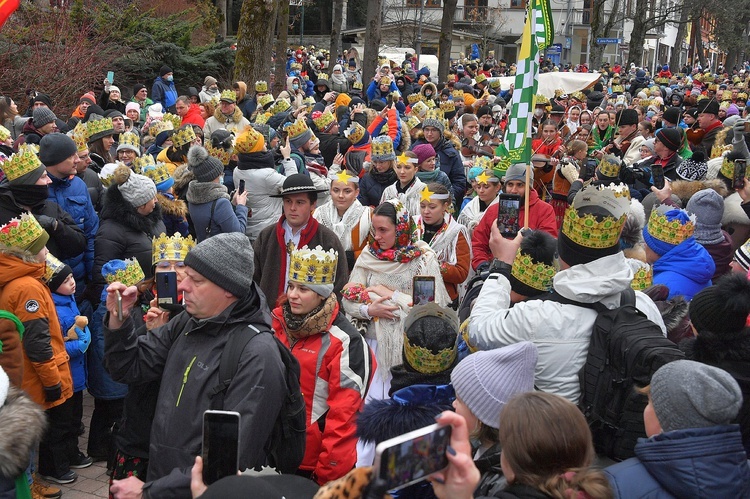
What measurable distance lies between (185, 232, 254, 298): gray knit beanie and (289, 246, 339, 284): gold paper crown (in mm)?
738

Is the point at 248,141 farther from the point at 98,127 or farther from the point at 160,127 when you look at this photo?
the point at 160,127

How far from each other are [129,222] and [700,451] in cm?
467

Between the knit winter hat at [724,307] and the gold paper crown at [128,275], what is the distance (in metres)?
3.36

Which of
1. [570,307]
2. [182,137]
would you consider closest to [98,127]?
[182,137]

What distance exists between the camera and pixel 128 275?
191 inches

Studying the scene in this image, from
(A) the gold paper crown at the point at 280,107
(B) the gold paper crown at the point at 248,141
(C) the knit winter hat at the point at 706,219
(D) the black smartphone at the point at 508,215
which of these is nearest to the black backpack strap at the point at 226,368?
(D) the black smartphone at the point at 508,215

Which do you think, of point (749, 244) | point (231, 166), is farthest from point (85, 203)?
point (749, 244)

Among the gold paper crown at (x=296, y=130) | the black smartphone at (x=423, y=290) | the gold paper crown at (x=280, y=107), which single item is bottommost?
the black smartphone at (x=423, y=290)

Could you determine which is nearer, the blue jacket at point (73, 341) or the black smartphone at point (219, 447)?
the black smartphone at point (219, 447)

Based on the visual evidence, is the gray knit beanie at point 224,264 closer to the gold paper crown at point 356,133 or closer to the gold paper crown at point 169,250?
the gold paper crown at point 169,250

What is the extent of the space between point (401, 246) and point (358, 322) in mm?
641

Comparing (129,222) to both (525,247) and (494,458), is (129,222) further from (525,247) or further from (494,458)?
(494,458)

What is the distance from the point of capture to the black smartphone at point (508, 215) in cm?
453

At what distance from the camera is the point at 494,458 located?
8.90 ft
